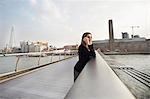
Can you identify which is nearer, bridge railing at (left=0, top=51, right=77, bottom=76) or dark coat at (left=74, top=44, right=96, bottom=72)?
dark coat at (left=74, top=44, right=96, bottom=72)

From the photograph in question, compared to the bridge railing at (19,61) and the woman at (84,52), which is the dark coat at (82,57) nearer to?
the woman at (84,52)

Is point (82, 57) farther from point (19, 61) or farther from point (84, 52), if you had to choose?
point (19, 61)

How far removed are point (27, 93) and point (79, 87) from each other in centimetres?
268

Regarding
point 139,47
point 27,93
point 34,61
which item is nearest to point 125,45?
point 139,47

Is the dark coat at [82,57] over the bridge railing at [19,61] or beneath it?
over

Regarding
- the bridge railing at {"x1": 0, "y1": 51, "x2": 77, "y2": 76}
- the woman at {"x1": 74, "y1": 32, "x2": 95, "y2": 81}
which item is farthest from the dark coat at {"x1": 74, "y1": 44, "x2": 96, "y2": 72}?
the bridge railing at {"x1": 0, "y1": 51, "x2": 77, "y2": 76}

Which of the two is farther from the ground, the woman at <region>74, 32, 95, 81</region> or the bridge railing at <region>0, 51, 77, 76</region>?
the woman at <region>74, 32, 95, 81</region>

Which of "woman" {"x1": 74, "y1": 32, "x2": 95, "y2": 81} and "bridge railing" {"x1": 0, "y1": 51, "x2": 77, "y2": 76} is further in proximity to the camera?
"bridge railing" {"x1": 0, "y1": 51, "x2": 77, "y2": 76}

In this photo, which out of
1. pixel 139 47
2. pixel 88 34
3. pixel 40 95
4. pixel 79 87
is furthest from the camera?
pixel 139 47

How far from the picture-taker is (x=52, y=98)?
124 inches

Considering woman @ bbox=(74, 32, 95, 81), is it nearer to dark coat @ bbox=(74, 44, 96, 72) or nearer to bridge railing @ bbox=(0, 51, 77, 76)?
dark coat @ bbox=(74, 44, 96, 72)

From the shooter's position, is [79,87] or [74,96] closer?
[74,96]

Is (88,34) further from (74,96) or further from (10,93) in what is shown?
(74,96)

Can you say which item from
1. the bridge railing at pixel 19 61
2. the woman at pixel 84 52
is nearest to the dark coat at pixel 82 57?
the woman at pixel 84 52
